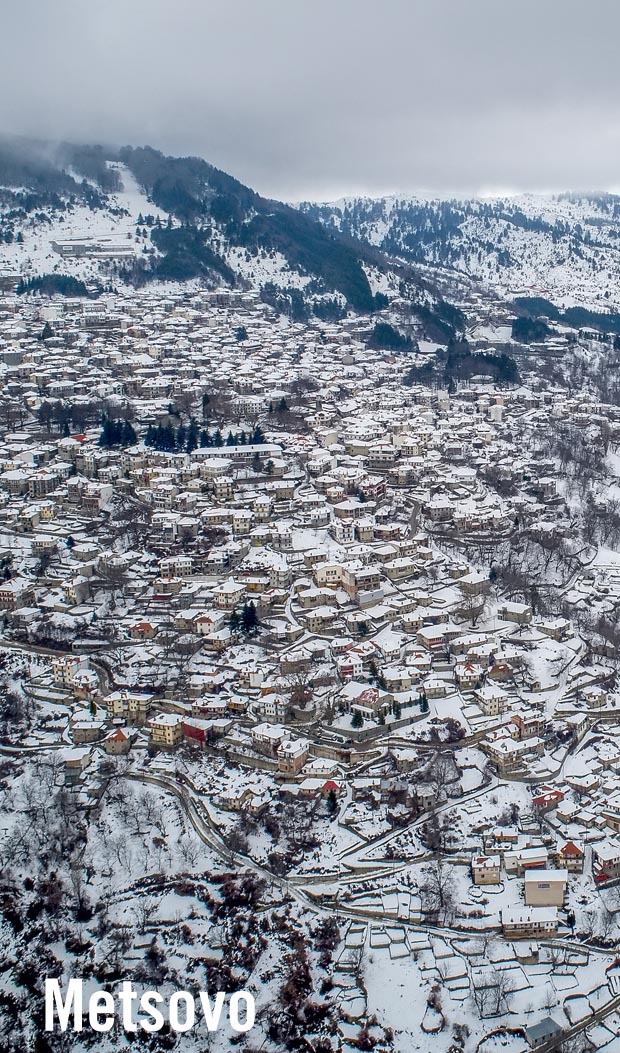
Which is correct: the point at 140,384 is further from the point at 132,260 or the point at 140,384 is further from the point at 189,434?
the point at 132,260

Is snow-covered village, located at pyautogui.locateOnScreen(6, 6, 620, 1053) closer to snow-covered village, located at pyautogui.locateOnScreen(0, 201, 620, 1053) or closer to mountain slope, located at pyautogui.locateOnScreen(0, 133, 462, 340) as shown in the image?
snow-covered village, located at pyautogui.locateOnScreen(0, 201, 620, 1053)

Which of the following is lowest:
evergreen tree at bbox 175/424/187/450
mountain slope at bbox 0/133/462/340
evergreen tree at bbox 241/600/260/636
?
evergreen tree at bbox 241/600/260/636

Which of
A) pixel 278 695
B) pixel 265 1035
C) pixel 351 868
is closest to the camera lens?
pixel 265 1035

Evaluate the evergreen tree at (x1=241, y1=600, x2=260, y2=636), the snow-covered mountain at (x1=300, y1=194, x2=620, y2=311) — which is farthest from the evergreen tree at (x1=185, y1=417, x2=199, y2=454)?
the snow-covered mountain at (x1=300, y1=194, x2=620, y2=311)

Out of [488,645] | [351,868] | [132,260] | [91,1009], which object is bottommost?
[91,1009]

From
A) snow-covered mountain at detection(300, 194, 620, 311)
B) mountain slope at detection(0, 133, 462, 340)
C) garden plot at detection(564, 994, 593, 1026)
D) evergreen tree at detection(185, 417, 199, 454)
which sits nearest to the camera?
garden plot at detection(564, 994, 593, 1026)

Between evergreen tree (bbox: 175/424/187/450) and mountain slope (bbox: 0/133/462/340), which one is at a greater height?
mountain slope (bbox: 0/133/462/340)

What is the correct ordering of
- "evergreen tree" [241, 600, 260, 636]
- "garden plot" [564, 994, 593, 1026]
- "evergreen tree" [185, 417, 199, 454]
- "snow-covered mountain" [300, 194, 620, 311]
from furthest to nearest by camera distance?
1. "snow-covered mountain" [300, 194, 620, 311]
2. "evergreen tree" [185, 417, 199, 454]
3. "evergreen tree" [241, 600, 260, 636]
4. "garden plot" [564, 994, 593, 1026]

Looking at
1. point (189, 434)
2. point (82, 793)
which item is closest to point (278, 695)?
point (82, 793)

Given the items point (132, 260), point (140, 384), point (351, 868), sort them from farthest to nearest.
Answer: point (132, 260) → point (140, 384) → point (351, 868)

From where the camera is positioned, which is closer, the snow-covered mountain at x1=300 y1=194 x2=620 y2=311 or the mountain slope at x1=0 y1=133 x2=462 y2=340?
the mountain slope at x1=0 y1=133 x2=462 y2=340
